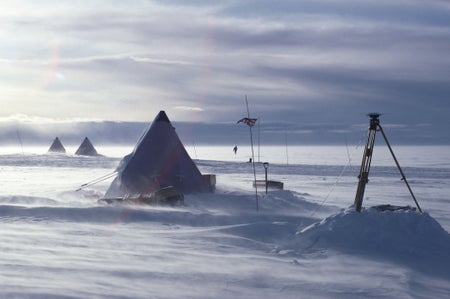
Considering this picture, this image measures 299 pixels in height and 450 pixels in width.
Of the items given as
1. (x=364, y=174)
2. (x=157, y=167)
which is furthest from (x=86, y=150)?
(x=364, y=174)

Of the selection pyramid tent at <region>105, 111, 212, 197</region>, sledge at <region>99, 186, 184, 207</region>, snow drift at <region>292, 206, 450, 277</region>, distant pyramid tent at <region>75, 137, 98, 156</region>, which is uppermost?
distant pyramid tent at <region>75, 137, 98, 156</region>

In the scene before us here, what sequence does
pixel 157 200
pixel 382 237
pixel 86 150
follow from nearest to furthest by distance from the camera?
pixel 382 237 < pixel 157 200 < pixel 86 150

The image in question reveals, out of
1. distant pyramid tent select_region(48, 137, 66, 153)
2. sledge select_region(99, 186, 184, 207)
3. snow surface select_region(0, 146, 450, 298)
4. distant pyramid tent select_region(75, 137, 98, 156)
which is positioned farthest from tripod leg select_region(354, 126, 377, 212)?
distant pyramid tent select_region(48, 137, 66, 153)

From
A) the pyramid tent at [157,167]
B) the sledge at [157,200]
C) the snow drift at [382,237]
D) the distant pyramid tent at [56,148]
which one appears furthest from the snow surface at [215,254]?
the distant pyramid tent at [56,148]

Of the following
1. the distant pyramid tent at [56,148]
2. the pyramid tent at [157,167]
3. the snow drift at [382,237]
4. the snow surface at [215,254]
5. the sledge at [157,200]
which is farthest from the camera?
the distant pyramid tent at [56,148]

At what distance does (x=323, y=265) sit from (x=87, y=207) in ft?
28.0

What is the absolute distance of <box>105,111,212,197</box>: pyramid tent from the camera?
64.0 ft

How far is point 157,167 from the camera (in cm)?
1994

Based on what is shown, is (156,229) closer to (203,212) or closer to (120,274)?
(203,212)

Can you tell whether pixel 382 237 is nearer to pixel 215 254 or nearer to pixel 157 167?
pixel 215 254

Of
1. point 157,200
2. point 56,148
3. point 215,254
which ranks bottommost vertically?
point 215,254

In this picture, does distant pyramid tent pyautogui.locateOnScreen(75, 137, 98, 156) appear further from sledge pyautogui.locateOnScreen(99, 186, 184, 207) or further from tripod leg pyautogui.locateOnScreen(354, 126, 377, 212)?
tripod leg pyautogui.locateOnScreen(354, 126, 377, 212)

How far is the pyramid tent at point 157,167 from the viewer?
768 inches

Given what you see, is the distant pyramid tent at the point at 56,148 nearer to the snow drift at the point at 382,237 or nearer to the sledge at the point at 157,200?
the sledge at the point at 157,200
